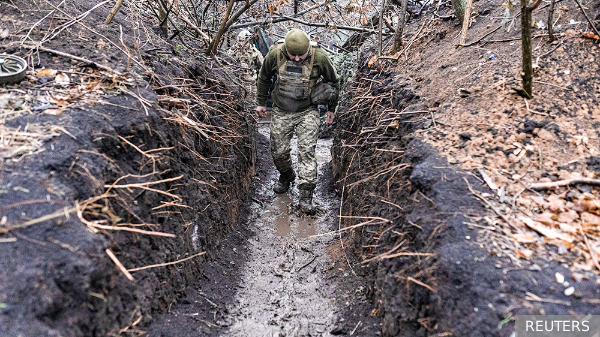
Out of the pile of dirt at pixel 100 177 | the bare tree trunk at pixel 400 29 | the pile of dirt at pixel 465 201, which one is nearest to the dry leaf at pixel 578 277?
the pile of dirt at pixel 465 201

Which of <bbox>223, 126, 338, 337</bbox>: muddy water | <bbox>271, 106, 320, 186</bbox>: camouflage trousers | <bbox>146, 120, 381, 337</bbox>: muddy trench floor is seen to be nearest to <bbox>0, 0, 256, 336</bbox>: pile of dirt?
<bbox>146, 120, 381, 337</bbox>: muddy trench floor

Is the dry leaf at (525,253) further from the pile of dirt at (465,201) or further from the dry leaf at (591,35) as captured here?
the dry leaf at (591,35)

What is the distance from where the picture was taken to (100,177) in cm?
202

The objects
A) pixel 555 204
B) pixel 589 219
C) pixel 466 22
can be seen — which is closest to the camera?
pixel 589 219

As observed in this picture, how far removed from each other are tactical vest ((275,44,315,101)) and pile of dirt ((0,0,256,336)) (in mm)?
941

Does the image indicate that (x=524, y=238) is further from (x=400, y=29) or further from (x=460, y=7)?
(x=400, y=29)

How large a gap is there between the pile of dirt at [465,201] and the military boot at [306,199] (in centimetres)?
71

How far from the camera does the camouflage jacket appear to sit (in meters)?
4.54

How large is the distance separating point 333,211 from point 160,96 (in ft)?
8.87

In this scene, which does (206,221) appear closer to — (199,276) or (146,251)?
(199,276)

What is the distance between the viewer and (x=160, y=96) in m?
2.96

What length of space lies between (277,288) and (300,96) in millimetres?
2482

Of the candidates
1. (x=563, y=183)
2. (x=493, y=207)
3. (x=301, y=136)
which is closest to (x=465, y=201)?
(x=493, y=207)

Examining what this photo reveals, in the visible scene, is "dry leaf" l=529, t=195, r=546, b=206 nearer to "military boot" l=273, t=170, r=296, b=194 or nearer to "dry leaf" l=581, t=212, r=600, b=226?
"dry leaf" l=581, t=212, r=600, b=226
